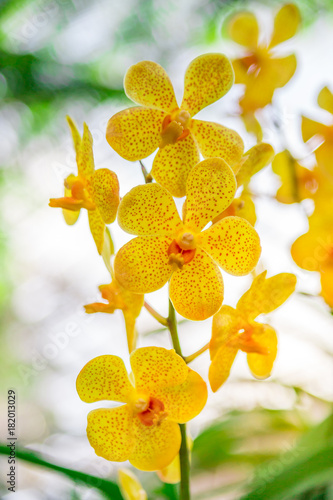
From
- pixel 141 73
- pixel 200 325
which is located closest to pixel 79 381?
pixel 141 73

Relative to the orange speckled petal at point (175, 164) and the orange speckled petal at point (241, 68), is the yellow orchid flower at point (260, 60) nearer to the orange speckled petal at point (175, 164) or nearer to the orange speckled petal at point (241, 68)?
the orange speckled petal at point (241, 68)

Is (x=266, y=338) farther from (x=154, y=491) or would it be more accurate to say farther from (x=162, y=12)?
(x=162, y=12)

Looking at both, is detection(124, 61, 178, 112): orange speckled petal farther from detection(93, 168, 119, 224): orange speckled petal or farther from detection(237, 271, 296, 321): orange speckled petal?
detection(237, 271, 296, 321): orange speckled petal

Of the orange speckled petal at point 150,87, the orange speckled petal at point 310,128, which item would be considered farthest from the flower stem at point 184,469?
the orange speckled petal at point 310,128

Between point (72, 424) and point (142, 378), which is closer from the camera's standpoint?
point (142, 378)

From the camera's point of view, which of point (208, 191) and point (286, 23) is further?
point (286, 23)

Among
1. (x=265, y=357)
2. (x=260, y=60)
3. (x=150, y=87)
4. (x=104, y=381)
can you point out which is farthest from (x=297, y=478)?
(x=260, y=60)

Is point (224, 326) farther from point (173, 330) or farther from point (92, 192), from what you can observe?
point (92, 192)
